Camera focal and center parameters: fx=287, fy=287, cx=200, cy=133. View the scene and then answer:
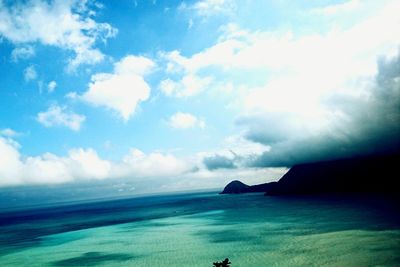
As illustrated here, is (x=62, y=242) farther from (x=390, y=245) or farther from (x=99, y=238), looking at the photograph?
(x=390, y=245)

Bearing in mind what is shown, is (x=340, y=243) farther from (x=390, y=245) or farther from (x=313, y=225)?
(x=313, y=225)

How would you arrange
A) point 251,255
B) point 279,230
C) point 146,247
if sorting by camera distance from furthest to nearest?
point 279,230, point 146,247, point 251,255

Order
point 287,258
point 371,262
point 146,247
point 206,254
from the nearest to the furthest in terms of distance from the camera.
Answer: point 371,262 < point 287,258 < point 206,254 < point 146,247

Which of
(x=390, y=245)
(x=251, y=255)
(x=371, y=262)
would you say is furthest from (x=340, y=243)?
(x=251, y=255)

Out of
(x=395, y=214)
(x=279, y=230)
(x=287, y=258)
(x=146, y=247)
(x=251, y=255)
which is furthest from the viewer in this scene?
(x=395, y=214)

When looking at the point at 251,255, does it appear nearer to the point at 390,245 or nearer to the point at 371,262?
the point at 371,262

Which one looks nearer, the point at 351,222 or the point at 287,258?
the point at 287,258

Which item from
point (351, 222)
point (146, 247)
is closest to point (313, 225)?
point (351, 222)

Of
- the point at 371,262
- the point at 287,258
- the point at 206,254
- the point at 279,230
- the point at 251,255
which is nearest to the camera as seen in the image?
the point at 371,262

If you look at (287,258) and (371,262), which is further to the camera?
(287,258)
